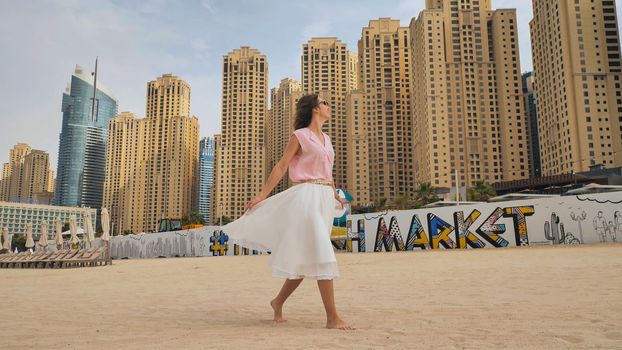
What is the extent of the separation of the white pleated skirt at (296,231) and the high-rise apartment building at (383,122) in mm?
98936

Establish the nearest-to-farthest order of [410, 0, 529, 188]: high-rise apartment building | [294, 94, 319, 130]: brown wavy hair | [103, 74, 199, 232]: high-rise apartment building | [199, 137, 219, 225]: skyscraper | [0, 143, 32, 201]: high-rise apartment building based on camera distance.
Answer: [294, 94, 319, 130]: brown wavy hair → [410, 0, 529, 188]: high-rise apartment building → [103, 74, 199, 232]: high-rise apartment building → [199, 137, 219, 225]: skyscraper → [0, 143, 32, 201]: high-rise apartment building

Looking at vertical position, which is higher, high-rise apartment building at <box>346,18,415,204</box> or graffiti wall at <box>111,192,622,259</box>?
high-rise apartment building at <box>346,18,415,204</box>

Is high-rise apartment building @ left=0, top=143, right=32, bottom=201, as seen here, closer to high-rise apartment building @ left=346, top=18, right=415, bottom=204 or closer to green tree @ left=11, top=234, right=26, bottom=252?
green tree @ left=11, top=234, right=26, bottom=252

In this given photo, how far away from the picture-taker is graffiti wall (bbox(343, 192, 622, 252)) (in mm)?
18953

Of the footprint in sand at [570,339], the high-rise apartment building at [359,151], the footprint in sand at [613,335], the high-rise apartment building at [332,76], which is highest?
the high-rise apartment building at [332,76]

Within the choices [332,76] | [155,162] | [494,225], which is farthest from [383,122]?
[494,225]

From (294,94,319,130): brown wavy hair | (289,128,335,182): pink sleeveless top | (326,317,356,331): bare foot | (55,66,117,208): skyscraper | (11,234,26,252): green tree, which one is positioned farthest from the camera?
(55,66,117,208): skyscraper

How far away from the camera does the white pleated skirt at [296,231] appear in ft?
12.4

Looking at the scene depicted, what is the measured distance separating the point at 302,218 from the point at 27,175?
656 ft

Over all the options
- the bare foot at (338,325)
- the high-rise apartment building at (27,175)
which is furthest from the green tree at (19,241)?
the bare foot at (338,325)

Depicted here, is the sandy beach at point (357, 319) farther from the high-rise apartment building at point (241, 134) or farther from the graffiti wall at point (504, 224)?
the high-rise apartment building at point (241, 134)

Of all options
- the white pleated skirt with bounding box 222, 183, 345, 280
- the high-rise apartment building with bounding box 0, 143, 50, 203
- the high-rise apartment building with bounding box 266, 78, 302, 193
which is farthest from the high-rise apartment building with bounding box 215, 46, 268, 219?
the white pleated skirt with bounding box 222, 183, 345, 280

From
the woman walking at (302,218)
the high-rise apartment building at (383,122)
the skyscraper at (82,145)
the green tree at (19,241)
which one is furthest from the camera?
the skyscraper at (82,145)

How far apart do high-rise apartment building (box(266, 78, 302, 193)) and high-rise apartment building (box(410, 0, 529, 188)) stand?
33729mm
